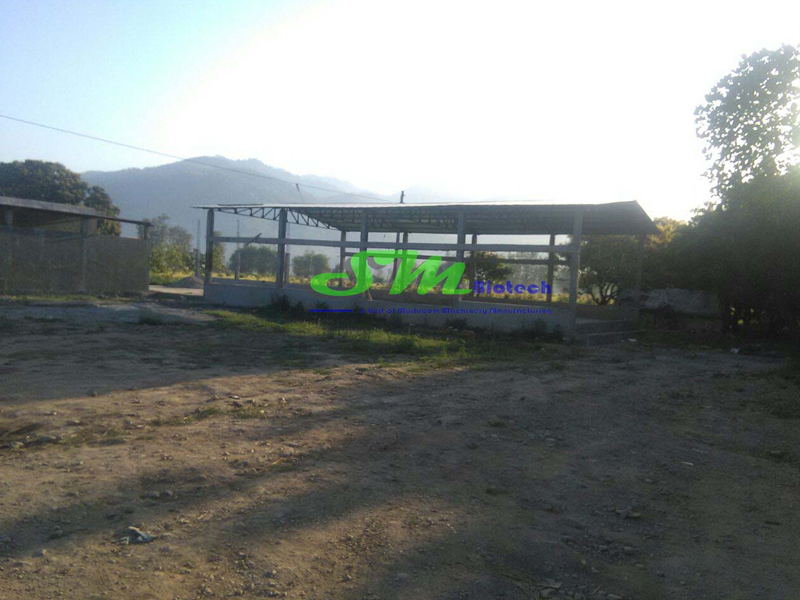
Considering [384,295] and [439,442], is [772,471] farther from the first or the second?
[384,295]

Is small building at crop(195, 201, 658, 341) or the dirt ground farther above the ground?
small building at crop(195, 201, 658, 341)

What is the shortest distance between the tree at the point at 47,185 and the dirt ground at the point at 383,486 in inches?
1687

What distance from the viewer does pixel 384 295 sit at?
2153 centimetres

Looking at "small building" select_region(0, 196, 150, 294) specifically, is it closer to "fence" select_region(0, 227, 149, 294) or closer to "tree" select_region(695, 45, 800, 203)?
"fence" select_region(0, 227, 149, 294)

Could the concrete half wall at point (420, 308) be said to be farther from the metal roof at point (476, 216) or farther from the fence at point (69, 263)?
the fence at point (69, 263)

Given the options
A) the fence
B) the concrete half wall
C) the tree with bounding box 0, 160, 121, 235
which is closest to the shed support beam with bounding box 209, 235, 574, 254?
the concrete half wall

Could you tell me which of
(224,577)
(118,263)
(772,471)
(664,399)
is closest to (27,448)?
(224,577)

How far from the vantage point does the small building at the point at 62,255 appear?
762 inches

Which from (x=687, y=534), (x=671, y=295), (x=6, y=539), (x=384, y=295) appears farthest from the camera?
(x=384, y=295)

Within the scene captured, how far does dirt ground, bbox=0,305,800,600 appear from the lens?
10.2ft

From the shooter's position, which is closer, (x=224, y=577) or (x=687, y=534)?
(x=224, y=577)

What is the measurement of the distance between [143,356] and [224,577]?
22.7 ft

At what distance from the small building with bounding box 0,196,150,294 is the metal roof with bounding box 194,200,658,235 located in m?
5.08

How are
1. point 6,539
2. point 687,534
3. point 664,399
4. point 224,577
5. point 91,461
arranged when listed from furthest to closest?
point 664,399
point 91,461
point 687,534
point 6,539
point 224,577
